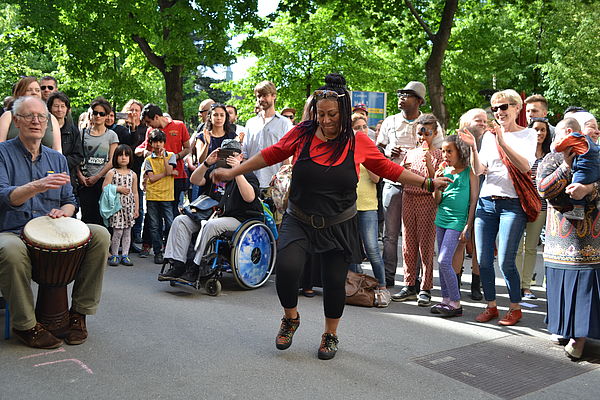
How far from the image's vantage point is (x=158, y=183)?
28.6 feet

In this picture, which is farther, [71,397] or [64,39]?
[64,39]

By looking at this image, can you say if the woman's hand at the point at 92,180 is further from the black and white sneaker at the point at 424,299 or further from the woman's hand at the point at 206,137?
the black and white sneaker at the point at 424,299

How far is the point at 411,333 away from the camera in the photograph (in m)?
5.36

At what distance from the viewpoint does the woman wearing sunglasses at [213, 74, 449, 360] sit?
4441 mm

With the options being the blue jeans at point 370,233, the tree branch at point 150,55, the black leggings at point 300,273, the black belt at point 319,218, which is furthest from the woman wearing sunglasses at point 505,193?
the tree branch at point 150,55

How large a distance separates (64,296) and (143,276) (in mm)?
2715

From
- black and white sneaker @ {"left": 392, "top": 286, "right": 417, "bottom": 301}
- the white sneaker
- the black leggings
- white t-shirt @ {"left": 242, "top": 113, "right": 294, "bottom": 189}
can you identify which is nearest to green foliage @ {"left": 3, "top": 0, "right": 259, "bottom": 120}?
white t-shirt @ {"left": 242, "top": 113, "right": 294, "bottom": 189}

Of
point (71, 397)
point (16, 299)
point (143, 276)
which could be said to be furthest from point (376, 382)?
point (143, 276)

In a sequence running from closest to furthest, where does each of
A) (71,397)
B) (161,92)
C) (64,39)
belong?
(71,397) → (64,39) → (161,92)

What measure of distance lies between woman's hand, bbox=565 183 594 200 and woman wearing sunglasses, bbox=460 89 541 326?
809mm

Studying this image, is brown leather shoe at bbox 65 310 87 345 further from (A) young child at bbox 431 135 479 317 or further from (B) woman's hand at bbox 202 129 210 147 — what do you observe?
(B) woman's hand at bbox 202 129 210 147

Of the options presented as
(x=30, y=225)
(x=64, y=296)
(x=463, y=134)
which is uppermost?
(x=463, y=134)

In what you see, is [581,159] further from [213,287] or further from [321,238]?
[213,287]

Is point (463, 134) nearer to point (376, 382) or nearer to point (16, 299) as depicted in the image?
point (376, 382)
